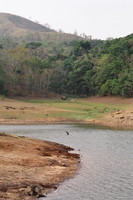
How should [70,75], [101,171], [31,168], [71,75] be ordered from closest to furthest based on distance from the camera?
[31,168] < [101,171] < [71,75] < [70,75]

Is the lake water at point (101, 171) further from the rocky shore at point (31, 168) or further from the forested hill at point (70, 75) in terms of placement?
the forested hill at point (70, 75)

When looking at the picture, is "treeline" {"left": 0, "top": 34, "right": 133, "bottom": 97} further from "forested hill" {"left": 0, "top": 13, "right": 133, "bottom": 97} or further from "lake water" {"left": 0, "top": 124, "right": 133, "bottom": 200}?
"lake water" {"left": 0, "top": 124, "right": 133, "bottom": 200}

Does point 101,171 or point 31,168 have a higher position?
point 31,168

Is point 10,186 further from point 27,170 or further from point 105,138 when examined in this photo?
point 105,138

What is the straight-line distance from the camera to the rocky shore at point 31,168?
1619 centimetres

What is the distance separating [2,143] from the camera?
25828 mm

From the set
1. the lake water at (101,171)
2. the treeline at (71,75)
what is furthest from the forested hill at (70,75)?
the lake water at (101,171)

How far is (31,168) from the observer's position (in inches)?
804

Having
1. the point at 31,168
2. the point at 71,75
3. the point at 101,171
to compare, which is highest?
the point at 71,75

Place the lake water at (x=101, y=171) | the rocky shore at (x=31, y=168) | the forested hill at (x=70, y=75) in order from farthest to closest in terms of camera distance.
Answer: the forested hill at (x=70, y=75), the lake water at (x=101, y=171), the rocky shore at (x=31, y=168)

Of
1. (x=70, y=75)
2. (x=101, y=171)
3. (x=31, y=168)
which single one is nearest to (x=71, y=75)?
(x=70, y=75)

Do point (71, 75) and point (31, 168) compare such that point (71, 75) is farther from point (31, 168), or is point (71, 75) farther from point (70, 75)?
point (31, 168)

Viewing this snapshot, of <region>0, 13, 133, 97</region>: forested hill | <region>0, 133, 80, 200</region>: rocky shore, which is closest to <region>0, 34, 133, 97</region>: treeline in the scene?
<region>0, 13, 133, 97</region>: forested hill

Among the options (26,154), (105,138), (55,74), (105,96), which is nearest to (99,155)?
→ (26,154)
